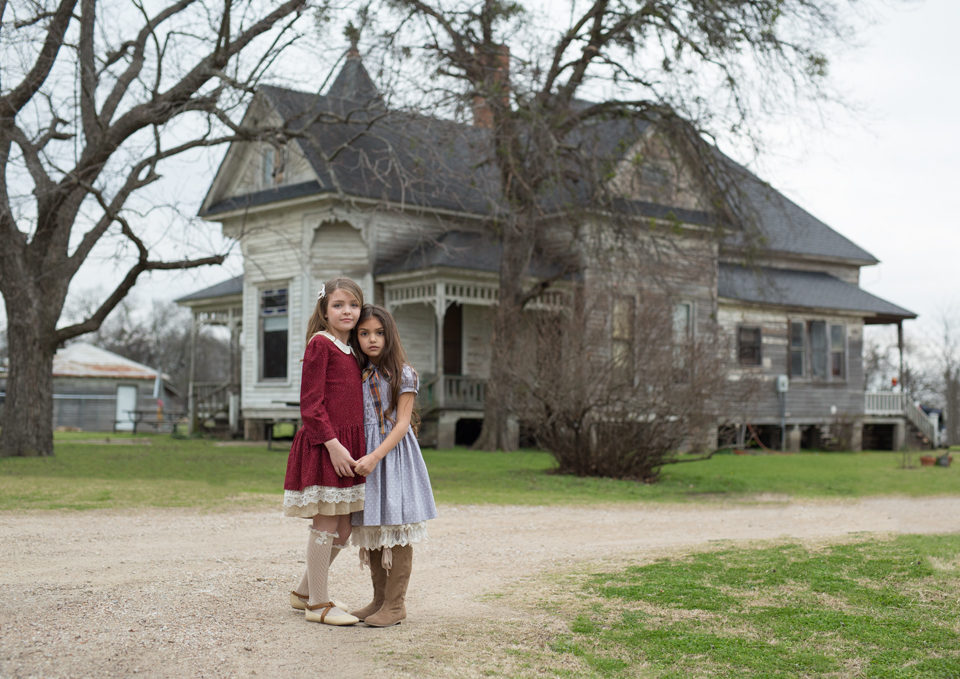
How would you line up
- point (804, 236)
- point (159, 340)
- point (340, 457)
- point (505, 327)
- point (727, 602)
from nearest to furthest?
point (340, 457), point (727, 602), point (505, 327), point (804, 236), point (159, 340)

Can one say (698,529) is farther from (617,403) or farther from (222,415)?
(222,415)

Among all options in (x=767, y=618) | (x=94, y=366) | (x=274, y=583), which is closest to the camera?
(x=767, y=618)

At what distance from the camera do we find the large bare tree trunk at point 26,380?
16875mm

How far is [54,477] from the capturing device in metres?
13.8

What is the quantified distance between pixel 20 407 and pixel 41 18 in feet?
19.9

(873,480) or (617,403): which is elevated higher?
(617,403)

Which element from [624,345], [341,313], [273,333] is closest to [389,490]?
[341,313]

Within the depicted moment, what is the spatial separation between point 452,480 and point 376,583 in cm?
930

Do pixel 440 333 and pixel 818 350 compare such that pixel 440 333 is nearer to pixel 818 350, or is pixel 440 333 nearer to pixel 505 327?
pixel 505 327

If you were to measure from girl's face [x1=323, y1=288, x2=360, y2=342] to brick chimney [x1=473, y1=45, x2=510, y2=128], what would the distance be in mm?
11510

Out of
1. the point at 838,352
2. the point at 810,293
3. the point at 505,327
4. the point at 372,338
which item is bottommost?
the point at 372,338

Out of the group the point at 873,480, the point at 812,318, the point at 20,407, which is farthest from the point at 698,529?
the point at 812,318

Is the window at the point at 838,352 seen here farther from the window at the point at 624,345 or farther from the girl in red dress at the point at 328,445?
the girl in red dress at the point at 328,445

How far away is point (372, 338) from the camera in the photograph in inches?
218
